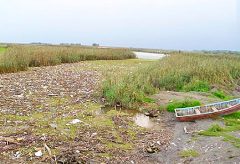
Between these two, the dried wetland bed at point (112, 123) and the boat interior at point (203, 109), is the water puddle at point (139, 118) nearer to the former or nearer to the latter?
the dried wetland bed at point (112, 123)

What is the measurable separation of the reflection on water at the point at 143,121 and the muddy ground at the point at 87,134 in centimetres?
8

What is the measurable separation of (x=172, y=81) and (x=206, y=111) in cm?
426

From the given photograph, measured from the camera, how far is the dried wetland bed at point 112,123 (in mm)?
6688

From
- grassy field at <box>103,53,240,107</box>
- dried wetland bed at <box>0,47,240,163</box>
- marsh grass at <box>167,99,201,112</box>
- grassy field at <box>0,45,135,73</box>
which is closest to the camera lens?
dried wetland bed at <box>0,47,240,163</box>

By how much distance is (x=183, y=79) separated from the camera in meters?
14.5

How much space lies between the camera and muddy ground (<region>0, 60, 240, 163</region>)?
652cm

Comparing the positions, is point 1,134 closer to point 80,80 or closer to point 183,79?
point 80,80

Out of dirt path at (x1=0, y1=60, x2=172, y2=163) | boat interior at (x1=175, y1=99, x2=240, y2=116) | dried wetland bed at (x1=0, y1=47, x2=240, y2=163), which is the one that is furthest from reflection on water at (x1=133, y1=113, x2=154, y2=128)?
boat interior at (x1=175, y1=99, x2=240, y2=116)

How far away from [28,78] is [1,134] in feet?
Answer: 26.1

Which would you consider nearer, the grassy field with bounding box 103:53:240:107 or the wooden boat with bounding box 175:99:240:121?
the wooden boat with bounding box 175:99:240:121

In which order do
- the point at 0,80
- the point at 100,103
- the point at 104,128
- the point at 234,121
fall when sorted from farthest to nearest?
the point at 0,80, the point at 100,103, the point at 234,121, the point at 104,128

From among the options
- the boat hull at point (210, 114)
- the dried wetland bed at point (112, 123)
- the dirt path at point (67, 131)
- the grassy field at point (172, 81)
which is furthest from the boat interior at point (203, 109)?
the grassy field at point (172, 81)

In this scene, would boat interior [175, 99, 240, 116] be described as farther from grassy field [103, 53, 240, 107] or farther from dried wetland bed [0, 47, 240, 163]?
grassy field [103, 53, 240, 107]

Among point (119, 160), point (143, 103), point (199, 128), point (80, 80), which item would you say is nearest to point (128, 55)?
point (80, 80)
